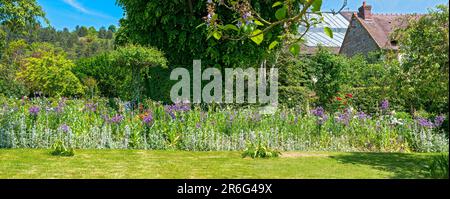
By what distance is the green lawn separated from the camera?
5887mm

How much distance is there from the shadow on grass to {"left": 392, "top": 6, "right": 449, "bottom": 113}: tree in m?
1.24

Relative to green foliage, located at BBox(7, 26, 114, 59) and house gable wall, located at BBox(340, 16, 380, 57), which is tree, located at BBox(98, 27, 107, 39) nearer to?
green foliage, located at BBox(7, 26, 114, 59)

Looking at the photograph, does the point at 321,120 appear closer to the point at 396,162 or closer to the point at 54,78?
the point at 396,162

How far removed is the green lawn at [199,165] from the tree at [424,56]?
4.38 ft

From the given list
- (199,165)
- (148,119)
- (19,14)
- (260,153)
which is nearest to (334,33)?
(19,14)

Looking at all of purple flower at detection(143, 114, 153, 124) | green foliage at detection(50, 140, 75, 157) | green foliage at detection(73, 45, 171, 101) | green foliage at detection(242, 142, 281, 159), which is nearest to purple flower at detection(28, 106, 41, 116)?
green foliage at detection(50, 140, 75, 157)

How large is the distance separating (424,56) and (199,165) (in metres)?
4.26

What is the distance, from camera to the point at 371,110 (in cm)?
1781

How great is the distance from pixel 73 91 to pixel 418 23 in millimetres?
20573

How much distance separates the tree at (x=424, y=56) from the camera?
6.57 meters

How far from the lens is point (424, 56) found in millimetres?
7121
